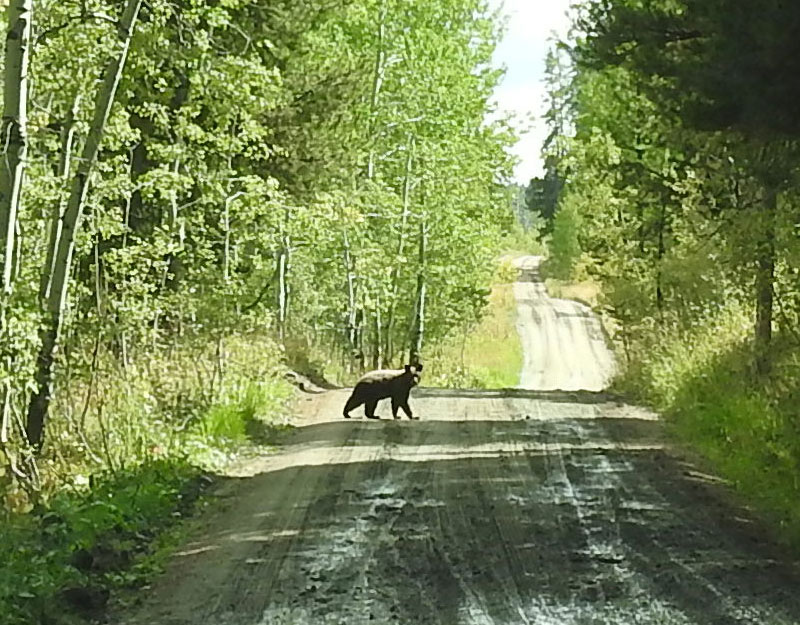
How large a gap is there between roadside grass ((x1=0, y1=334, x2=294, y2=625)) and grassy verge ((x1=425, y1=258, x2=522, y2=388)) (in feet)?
56.7

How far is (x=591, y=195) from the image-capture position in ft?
96.3

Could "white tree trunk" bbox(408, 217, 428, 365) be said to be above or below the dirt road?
above

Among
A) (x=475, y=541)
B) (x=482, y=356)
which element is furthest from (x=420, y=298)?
(x=475, y=541)

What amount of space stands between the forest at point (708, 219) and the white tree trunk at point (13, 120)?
604 cm

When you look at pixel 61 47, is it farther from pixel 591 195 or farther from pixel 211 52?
pixel 591 195

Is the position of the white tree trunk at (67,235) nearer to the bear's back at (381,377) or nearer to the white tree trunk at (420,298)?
the bear's back at (381,377)

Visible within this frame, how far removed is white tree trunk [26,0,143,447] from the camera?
12281 millimetres

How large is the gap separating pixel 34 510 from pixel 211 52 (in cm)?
733

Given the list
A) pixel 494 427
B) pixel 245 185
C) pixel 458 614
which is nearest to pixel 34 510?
pixel 458 614

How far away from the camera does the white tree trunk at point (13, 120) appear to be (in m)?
10.5

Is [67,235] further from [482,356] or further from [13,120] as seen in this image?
[482,356]

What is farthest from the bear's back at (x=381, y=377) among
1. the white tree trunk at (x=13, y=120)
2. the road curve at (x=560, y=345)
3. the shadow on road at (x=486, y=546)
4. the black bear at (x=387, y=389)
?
the road curve at (x=560, y=345)

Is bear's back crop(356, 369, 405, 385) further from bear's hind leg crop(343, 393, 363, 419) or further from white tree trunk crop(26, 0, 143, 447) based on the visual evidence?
white tree trunk crop(26, 0, 143, 447)

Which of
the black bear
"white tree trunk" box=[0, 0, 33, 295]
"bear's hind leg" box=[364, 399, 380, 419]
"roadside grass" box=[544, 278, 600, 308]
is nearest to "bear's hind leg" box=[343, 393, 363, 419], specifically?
the black bear
